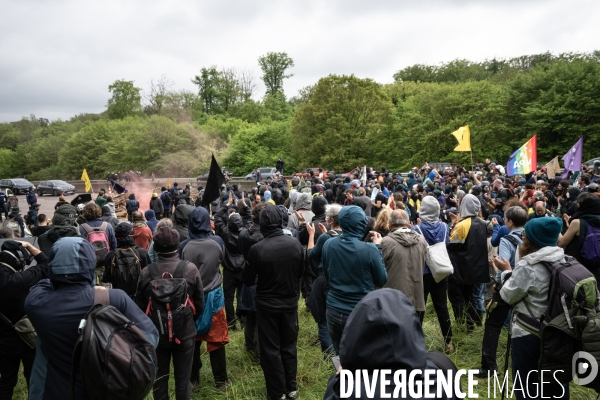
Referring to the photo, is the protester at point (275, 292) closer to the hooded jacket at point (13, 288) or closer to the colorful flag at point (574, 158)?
the hooded jacket at point (13, 288)

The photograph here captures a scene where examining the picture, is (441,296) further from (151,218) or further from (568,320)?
(151,218)

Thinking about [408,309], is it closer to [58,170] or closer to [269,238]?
[269,238]

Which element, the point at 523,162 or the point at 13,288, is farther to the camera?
the point at 523,162

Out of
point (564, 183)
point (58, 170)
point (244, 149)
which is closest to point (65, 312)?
point (564, 183)

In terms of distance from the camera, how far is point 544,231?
3.26m

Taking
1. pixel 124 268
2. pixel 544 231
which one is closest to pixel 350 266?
pixel 544 231

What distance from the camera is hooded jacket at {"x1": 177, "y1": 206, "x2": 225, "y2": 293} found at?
14.4 ft

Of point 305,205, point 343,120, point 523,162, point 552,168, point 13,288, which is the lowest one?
point 13,288

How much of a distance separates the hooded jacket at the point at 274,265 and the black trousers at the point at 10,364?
2.02 metres

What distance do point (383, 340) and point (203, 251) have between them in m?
3.08

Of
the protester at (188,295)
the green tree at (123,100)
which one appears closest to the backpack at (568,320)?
the protester at (188,295)

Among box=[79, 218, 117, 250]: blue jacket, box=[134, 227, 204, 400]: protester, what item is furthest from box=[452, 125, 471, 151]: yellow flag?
box=[134, 227, 204, 400]: protester

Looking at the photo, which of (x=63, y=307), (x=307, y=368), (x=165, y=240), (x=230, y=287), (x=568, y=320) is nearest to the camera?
(x=63, y=307)

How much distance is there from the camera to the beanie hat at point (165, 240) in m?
3.67
